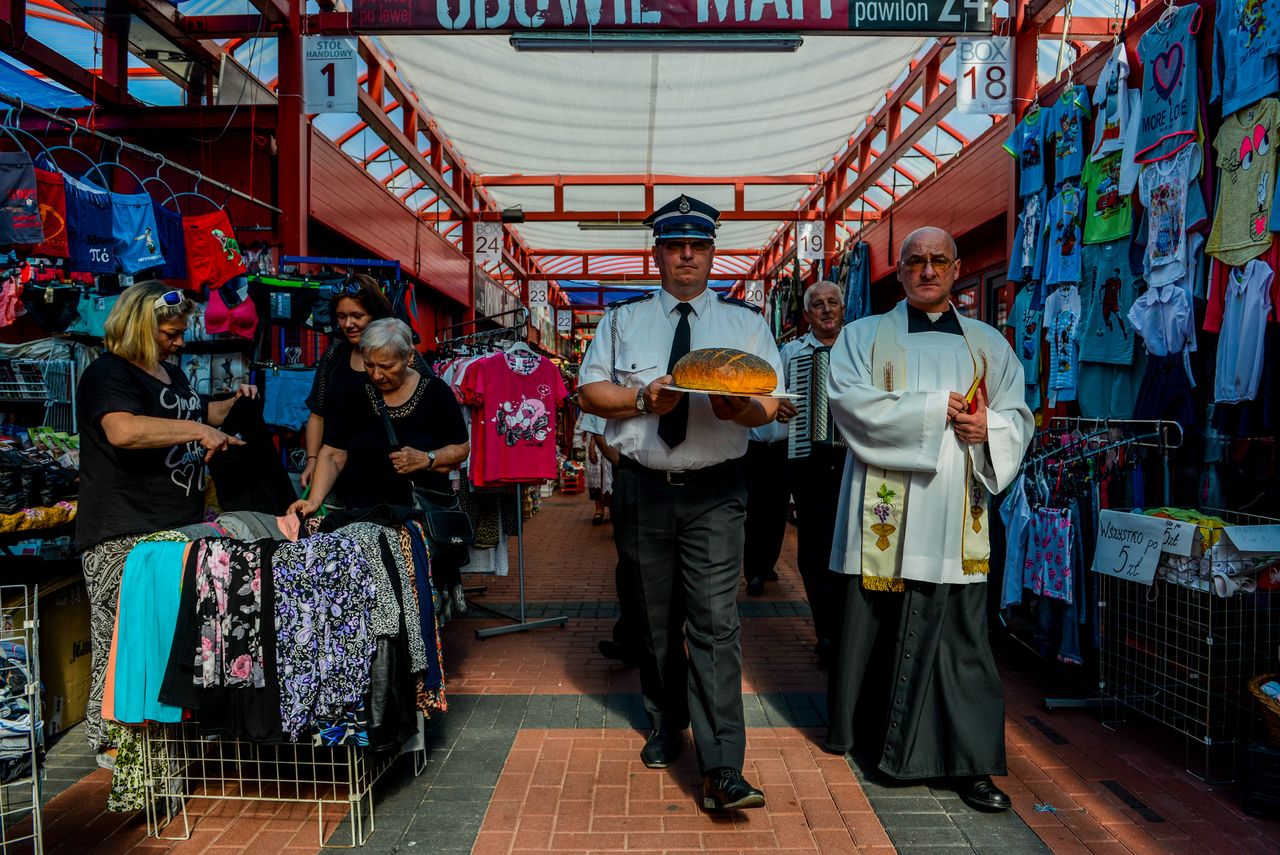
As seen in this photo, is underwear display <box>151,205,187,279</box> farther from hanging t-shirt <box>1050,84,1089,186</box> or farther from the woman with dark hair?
hanging t-shirt <box>1050,84,1089,186</box>

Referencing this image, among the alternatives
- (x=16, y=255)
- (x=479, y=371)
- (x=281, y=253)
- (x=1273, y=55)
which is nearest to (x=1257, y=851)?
(x=1273, y=55)

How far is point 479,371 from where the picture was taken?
18.7ft

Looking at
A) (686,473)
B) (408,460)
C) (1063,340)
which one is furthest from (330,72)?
(1063,340)

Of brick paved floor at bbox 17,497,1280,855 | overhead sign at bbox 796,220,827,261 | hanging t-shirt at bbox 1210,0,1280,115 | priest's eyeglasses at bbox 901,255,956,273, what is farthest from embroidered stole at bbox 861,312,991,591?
overhead sign at bbox 796,220,827,261

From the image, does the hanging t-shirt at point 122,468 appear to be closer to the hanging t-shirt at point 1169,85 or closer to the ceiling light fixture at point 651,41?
the ceiling light fixture at point 651,41

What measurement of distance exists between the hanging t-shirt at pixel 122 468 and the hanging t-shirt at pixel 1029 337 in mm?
4927

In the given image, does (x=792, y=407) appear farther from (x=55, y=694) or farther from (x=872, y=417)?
(x=55, y=694)

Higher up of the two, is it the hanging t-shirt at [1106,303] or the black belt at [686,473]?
the hanging t-shirt at [1106,303]

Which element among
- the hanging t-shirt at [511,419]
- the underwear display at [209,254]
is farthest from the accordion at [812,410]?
the underwear display at [209,254]

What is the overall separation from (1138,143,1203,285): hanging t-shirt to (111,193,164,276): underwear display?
19.0 ft

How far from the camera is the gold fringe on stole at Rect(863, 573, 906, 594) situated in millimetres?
3250

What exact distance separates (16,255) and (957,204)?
741 cm

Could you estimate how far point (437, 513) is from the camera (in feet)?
11.3

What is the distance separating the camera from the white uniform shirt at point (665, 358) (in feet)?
10.2
